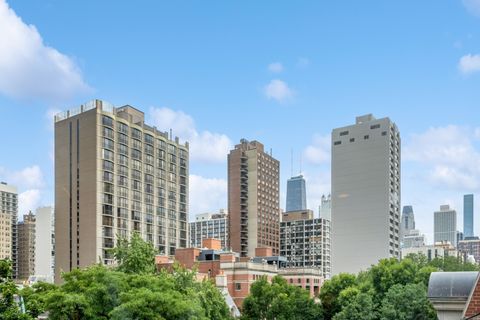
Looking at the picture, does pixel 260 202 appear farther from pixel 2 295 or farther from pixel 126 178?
pixel 2 295

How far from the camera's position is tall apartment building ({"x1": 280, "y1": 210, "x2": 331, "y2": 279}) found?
136500mm

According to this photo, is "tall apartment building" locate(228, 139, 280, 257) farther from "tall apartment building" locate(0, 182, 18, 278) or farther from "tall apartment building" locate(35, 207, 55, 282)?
"tall apartment building" locate(0, 182, 18, 278)

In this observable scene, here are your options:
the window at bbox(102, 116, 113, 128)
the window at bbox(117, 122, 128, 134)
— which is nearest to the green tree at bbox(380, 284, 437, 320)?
the window at bbox(102, 116, 113, 128)

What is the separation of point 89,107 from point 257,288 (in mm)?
51711

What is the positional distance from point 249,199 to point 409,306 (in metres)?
92.2

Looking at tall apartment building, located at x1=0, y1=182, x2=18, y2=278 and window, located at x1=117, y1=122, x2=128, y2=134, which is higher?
window, located at x1=117, y1=122, x2=128, y2=134

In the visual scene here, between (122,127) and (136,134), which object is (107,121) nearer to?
(122,127)

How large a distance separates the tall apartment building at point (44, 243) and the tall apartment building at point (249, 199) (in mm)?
51139

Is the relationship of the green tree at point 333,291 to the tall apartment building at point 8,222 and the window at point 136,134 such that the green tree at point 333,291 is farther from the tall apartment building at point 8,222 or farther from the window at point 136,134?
the tall apartment building at point 8,222

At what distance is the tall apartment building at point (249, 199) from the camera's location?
12850 cm

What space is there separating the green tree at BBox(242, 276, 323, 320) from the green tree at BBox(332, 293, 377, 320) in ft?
20.0

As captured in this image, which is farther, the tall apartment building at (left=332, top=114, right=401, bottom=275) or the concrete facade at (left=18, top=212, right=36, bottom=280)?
the concrete facade at (left=18, top=212, right=36, bottom=280)

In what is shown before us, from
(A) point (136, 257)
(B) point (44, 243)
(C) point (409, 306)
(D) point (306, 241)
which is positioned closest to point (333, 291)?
(C) point (409, 306)

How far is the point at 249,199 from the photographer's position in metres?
130
